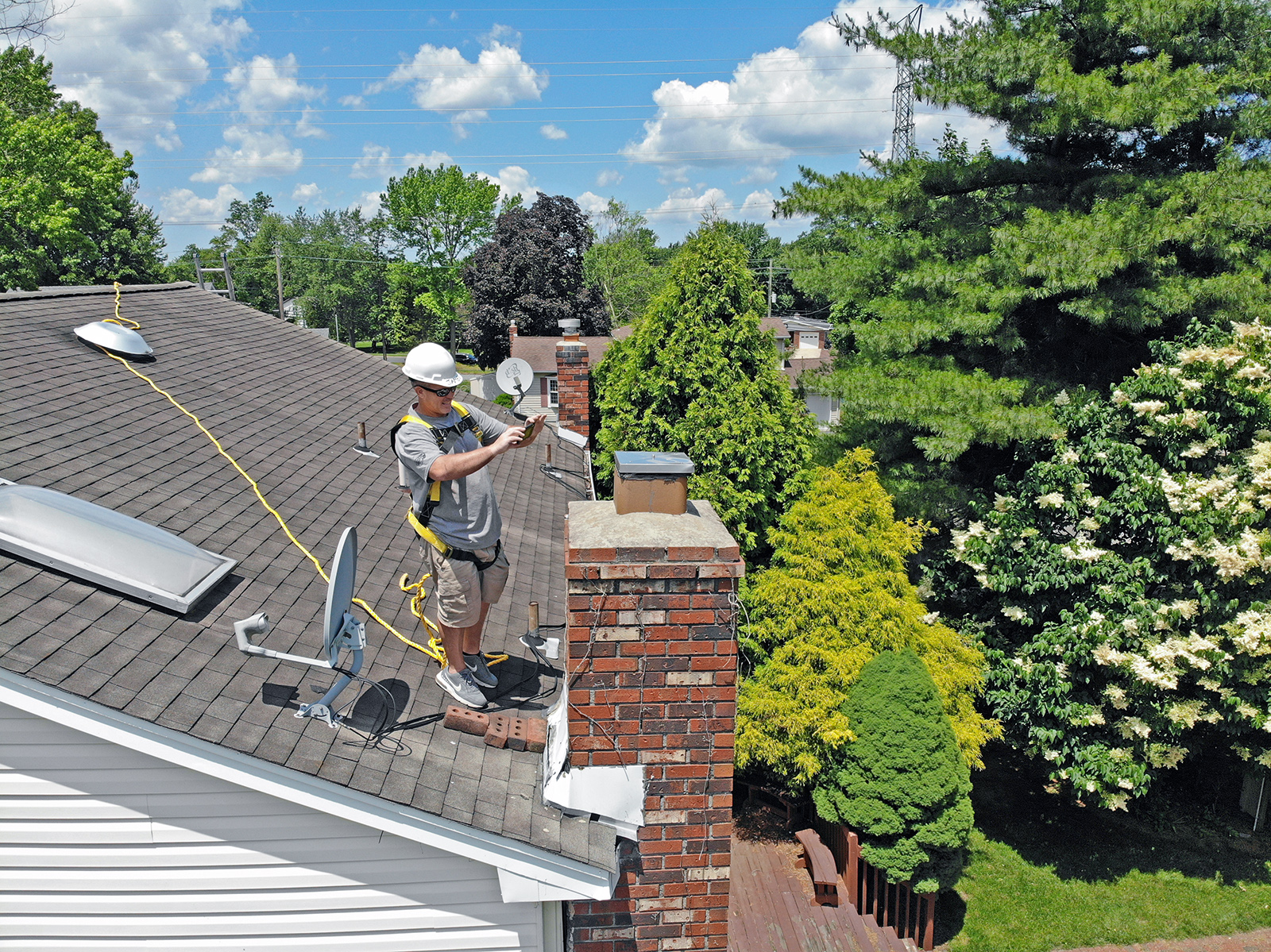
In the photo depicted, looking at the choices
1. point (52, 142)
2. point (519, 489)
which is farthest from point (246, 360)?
point (52, 142)

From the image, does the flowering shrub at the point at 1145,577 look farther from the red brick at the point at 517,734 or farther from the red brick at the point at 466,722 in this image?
the red brick at the point at 466,722

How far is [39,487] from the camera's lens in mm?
4770

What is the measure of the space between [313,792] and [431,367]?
2134 millimetres

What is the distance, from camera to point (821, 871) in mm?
9508

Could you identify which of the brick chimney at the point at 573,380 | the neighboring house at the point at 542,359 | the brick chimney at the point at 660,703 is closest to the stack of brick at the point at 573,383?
the brick chimney at the point at 573,380

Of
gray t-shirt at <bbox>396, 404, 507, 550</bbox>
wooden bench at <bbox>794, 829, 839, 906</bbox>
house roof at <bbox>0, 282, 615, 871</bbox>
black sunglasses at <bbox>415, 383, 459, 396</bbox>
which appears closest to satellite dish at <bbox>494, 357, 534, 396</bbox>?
house roof at <bbox>0, 282, 615, 871</bbox>

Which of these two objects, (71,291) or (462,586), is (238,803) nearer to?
(462,586)

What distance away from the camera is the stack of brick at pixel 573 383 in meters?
12.9

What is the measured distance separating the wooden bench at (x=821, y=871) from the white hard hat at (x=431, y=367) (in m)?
8.12

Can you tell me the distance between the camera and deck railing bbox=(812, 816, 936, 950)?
369 inches

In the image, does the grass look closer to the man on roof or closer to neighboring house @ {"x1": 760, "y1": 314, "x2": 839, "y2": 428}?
the man on roof

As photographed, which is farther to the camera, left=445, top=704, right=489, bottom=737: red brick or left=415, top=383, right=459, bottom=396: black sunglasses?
left=445, top=704, right=489, bottom=737: red brick

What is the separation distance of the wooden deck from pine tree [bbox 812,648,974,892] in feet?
2.97

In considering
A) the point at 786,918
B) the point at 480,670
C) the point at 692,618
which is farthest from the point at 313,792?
Result: the point at 786,918
